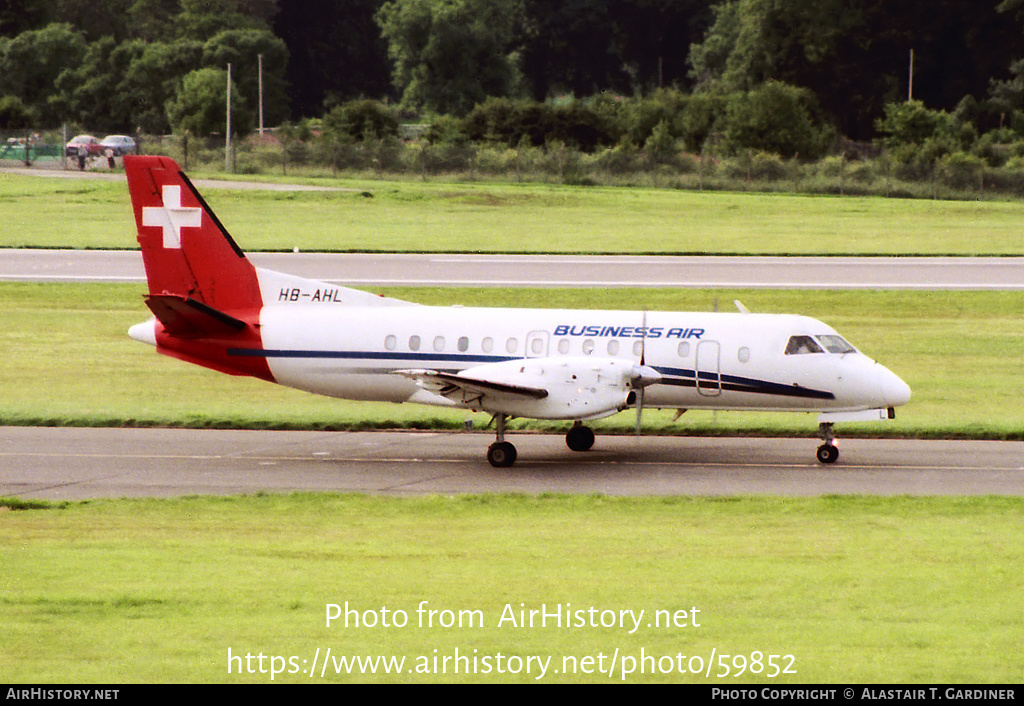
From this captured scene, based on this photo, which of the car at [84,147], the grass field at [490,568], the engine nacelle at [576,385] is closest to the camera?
the grass field at [490,568]

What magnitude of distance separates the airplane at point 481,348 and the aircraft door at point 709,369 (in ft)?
0.06

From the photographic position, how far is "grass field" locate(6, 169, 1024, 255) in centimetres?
6056

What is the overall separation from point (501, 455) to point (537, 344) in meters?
2.20

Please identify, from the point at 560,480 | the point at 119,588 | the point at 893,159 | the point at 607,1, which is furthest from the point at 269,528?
the point at 607,1

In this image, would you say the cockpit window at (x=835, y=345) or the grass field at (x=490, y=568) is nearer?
the grass field at (x=490, y=568)

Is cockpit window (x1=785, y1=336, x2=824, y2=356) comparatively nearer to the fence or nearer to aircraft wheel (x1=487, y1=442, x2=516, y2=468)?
aircraft wheel (x1=487, y1=442, x2=516, y2=468)

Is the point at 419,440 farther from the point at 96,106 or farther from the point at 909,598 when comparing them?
the point at 96,106

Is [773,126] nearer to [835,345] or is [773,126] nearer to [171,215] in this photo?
[835,345]

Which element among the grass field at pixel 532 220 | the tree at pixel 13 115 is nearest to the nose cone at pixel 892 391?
the grass field at pixel 532 220

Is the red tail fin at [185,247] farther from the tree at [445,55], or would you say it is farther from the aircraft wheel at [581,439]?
the tree at [445,55]

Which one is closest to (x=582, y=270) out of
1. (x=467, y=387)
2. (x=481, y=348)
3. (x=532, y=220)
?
(x=532, y=220)

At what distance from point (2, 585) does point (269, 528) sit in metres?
4.42

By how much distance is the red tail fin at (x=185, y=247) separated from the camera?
26062 mm

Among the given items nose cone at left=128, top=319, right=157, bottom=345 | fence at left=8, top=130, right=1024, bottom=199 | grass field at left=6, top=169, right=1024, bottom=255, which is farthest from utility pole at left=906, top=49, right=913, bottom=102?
nose cone at left=128, top=319, right=157, bottom=345
